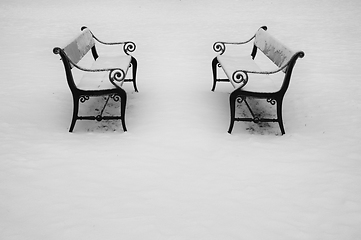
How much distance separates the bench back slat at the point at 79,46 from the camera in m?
4.46

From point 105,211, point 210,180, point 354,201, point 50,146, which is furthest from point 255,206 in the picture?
point 50,146

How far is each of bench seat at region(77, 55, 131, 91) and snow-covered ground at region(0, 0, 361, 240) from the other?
0.61 m

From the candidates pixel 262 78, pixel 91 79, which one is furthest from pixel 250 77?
pixel 91 79

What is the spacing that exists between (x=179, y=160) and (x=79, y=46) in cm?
259

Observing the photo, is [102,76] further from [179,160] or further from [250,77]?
[250,77]

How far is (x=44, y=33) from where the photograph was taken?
10383mm

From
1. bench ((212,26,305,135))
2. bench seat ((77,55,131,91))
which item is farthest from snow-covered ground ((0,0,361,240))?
bench seat ((77,55,131,91))

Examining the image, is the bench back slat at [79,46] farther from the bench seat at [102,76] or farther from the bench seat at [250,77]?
the bench seat at [250,77]

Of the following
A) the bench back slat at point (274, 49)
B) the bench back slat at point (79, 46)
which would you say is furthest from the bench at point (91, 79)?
the bench back slat at point (274, 49)

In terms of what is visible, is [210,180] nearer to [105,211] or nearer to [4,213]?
[105,211]

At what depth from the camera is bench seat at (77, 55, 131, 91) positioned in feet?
14.9

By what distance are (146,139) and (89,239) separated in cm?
182

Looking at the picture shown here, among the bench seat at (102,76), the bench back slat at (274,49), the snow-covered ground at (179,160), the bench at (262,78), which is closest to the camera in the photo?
the snow-covered ground at (179,160)

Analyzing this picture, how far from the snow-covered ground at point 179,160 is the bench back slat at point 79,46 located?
944mm
